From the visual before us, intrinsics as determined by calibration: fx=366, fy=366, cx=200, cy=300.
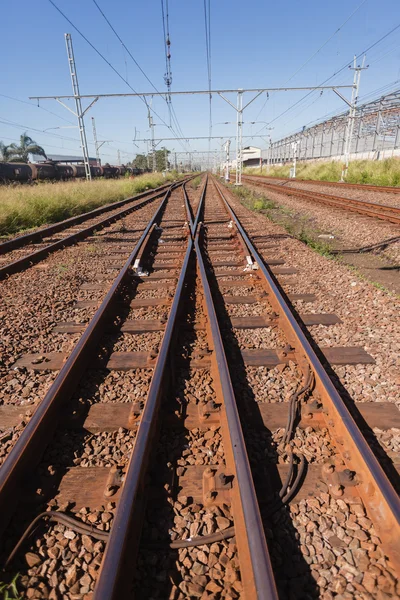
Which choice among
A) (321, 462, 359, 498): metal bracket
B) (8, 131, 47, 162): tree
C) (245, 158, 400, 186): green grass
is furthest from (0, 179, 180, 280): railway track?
(8, 131, 47, 162): tree

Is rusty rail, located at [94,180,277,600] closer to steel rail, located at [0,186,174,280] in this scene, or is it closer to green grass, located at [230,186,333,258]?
steel rail, located at [0,186,174,280]

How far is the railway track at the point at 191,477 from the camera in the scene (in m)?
1.64

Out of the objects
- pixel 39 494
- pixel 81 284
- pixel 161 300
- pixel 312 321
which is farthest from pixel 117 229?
pixel 39 494

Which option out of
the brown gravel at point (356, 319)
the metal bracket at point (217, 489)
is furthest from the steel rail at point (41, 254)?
the metal bracket at point (217, 489)

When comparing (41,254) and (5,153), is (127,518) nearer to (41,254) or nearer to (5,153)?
(41,254)

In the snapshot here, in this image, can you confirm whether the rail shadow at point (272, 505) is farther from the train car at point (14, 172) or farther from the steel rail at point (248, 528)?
the train car at point (14, 172)

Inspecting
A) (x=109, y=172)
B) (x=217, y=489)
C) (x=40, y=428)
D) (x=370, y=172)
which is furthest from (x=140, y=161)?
(x=217, y=489)

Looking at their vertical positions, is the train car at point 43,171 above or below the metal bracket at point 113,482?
above

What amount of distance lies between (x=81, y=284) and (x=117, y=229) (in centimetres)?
541

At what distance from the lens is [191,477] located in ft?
7.08

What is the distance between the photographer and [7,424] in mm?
2637

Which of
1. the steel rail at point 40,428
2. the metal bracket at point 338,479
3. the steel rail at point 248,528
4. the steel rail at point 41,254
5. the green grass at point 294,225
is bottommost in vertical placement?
the green grass at point 294,225

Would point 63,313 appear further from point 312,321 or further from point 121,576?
point 121,576

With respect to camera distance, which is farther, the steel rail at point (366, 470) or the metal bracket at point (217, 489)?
Answer: the metal bracket at point (217, 489)
